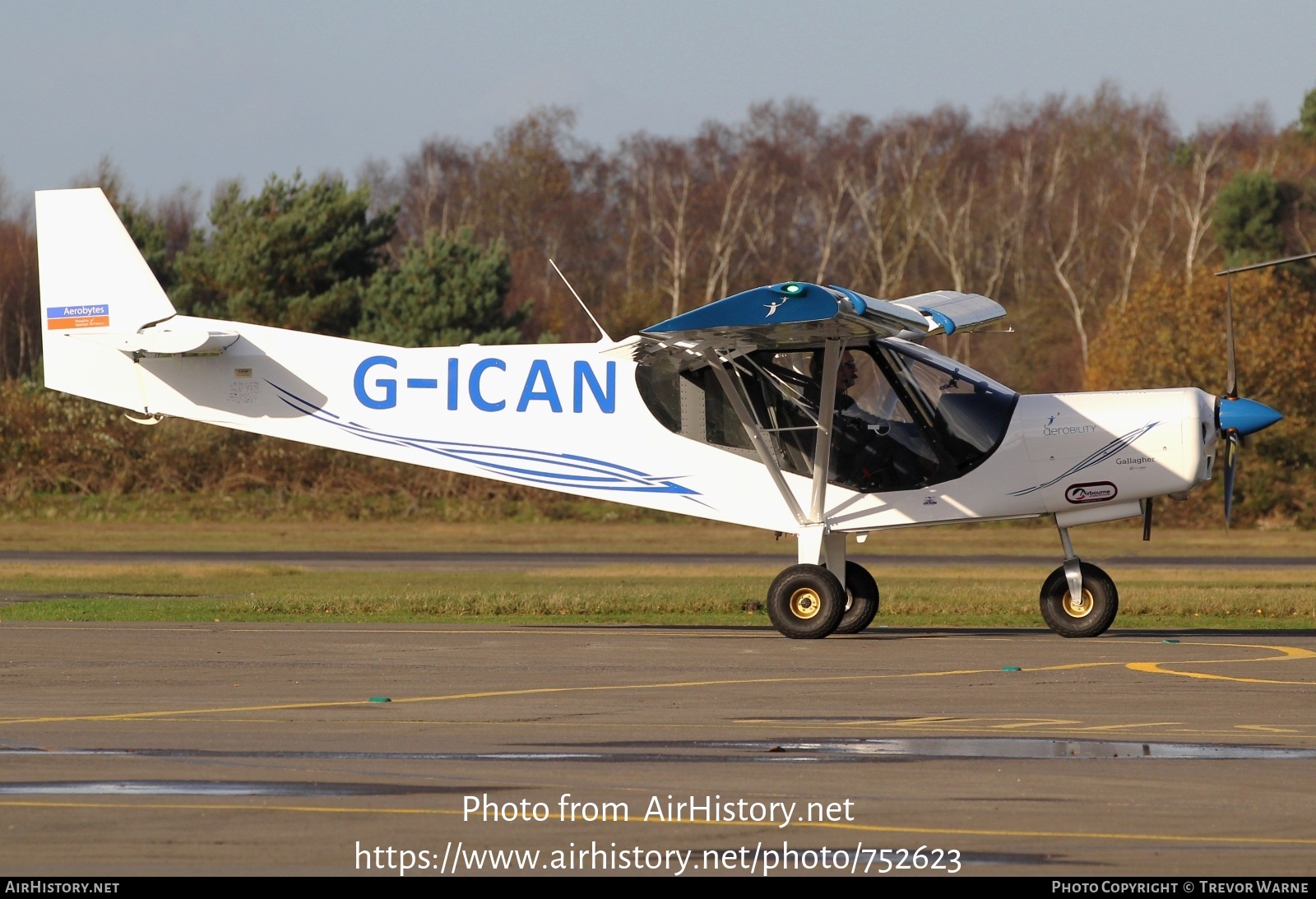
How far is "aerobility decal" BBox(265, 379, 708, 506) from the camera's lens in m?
15.4

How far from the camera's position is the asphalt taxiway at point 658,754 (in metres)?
6.09

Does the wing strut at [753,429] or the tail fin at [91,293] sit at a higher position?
the tail fin at [91,293]

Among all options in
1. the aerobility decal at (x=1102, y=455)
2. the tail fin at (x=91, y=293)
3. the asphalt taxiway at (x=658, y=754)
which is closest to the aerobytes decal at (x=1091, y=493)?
the aerobility decal at (x=1102, y=455)

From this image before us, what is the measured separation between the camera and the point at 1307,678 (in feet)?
37.4

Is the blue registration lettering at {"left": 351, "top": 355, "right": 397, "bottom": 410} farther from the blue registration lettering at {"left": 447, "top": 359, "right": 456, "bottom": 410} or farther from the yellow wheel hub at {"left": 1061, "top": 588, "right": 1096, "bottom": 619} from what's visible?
the yellow wheel hub at {"left": 1061, "top": 588, "right": 1096, "bottom": 619}

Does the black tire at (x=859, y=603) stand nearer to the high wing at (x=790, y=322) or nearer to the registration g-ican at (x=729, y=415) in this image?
the registration g-ican at (x=729, y=415)

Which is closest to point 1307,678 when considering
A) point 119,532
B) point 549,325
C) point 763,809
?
point 763,809

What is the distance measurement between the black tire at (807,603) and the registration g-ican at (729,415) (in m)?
0.02

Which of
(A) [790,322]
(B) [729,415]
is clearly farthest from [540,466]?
(A) [790,322]

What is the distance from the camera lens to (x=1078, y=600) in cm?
1463

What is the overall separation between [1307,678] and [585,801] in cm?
686

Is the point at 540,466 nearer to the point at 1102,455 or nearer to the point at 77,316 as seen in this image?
the point at 77,316

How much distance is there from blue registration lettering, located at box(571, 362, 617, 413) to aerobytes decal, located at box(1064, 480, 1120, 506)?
453 centimetres

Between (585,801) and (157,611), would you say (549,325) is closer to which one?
(157,611)
